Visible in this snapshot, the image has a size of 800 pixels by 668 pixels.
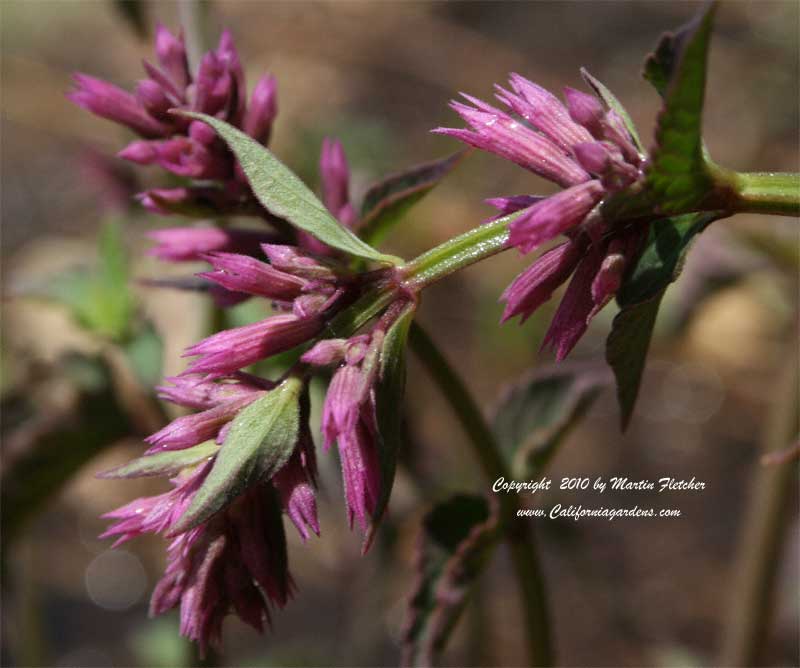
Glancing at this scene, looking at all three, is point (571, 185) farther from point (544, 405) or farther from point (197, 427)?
point (544, 405)

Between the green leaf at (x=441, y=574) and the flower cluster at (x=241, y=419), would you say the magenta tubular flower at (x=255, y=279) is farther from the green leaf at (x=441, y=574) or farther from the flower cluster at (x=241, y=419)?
the green leaf at (x=441, y=574)

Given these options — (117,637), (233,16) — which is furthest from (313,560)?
(233,16)

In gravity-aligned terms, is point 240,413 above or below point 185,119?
below

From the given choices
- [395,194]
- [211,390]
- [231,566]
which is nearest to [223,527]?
[231,566]

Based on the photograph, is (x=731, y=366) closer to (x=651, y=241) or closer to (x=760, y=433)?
(x=760, y=433)

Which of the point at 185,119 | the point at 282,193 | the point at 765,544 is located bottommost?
the point at 765,544

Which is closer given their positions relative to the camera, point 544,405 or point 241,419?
point 241,419
